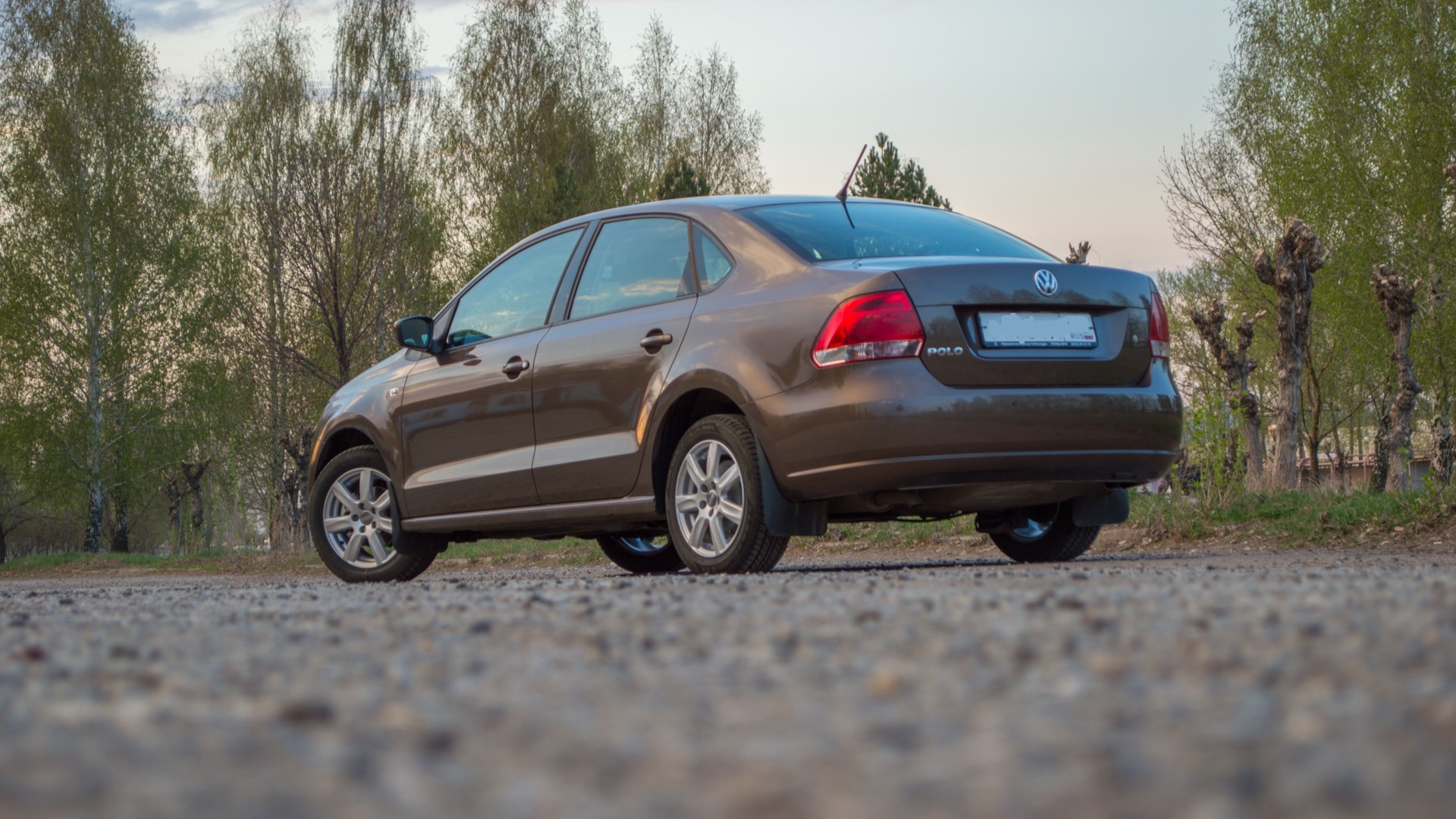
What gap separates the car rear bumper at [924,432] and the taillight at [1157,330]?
16.1 inches

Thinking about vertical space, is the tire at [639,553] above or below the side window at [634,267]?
below

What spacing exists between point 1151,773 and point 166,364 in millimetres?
32046

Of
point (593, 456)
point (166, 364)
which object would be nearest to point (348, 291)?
point (166, 364)

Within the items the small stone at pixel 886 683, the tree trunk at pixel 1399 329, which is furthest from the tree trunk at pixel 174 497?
the small stone at pixel 886 683

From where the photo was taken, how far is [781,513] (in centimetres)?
566

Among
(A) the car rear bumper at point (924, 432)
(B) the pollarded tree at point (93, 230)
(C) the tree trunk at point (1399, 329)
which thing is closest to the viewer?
(A) the car rear bumper at point (924, 432)

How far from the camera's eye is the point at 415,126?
80.4ft

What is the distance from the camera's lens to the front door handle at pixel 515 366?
6.80 metres

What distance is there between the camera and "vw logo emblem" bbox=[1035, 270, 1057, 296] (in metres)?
5.65

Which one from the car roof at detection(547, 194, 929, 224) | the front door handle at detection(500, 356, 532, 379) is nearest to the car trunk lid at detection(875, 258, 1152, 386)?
the car roof at detection(547, 194, 929, 224)

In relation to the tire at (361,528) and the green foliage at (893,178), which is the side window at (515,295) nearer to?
the tire at (361,528)

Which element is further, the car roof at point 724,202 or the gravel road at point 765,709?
the car roof at point 724,202

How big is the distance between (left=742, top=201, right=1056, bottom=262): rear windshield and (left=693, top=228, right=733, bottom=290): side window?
0.67ft

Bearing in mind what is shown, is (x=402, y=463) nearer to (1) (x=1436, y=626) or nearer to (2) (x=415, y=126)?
(1) (x=1436, y=626)
